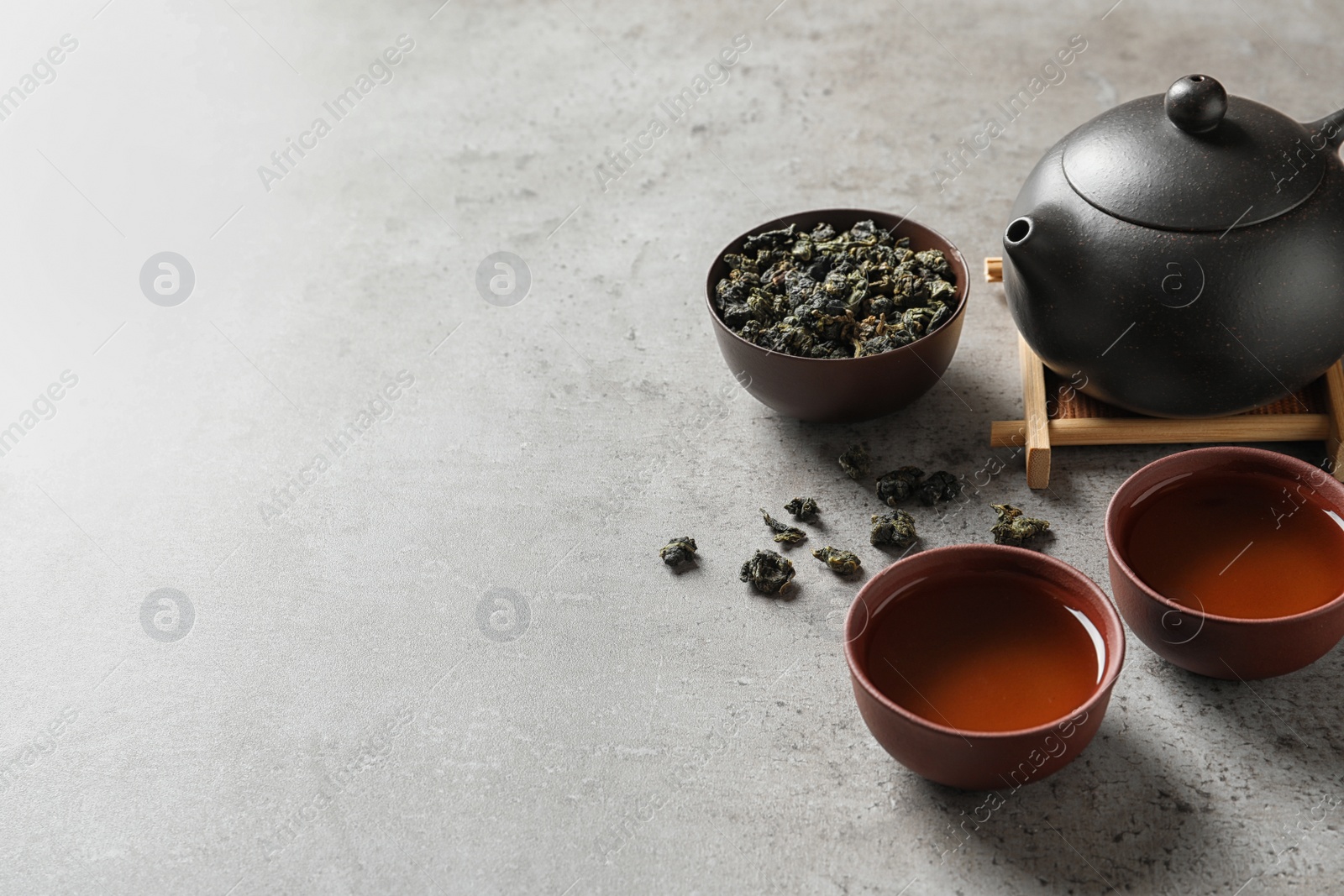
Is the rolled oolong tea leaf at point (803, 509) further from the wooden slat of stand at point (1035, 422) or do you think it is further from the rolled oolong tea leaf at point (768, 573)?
the wooden slat of stand at point (1035, 422)

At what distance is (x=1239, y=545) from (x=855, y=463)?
1.81 feet

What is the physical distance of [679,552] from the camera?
1.58 meters

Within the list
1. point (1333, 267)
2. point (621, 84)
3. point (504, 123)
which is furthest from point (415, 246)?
point (1333, 267)

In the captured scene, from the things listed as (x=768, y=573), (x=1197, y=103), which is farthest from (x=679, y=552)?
(x=1197, y=103)

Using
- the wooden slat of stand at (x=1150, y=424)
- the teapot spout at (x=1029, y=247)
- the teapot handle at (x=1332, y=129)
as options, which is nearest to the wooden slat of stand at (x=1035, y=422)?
the wooden slat of stand at (x=1150, y=424)

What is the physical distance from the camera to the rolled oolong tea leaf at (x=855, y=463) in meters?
1.70

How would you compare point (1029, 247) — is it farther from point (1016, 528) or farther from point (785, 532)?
point (785, 532)

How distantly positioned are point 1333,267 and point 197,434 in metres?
1.77

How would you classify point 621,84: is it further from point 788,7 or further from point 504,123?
point 788,7

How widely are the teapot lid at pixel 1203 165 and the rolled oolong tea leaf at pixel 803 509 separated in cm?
57

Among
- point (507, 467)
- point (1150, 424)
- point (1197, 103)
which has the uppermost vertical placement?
point (1197, 103)

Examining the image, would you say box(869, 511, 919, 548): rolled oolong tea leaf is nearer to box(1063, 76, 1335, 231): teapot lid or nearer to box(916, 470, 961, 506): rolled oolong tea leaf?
box(916, 470, 961, 506): rolled oolong tea leaf

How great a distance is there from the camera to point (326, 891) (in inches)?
49.7

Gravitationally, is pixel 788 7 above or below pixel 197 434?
below
